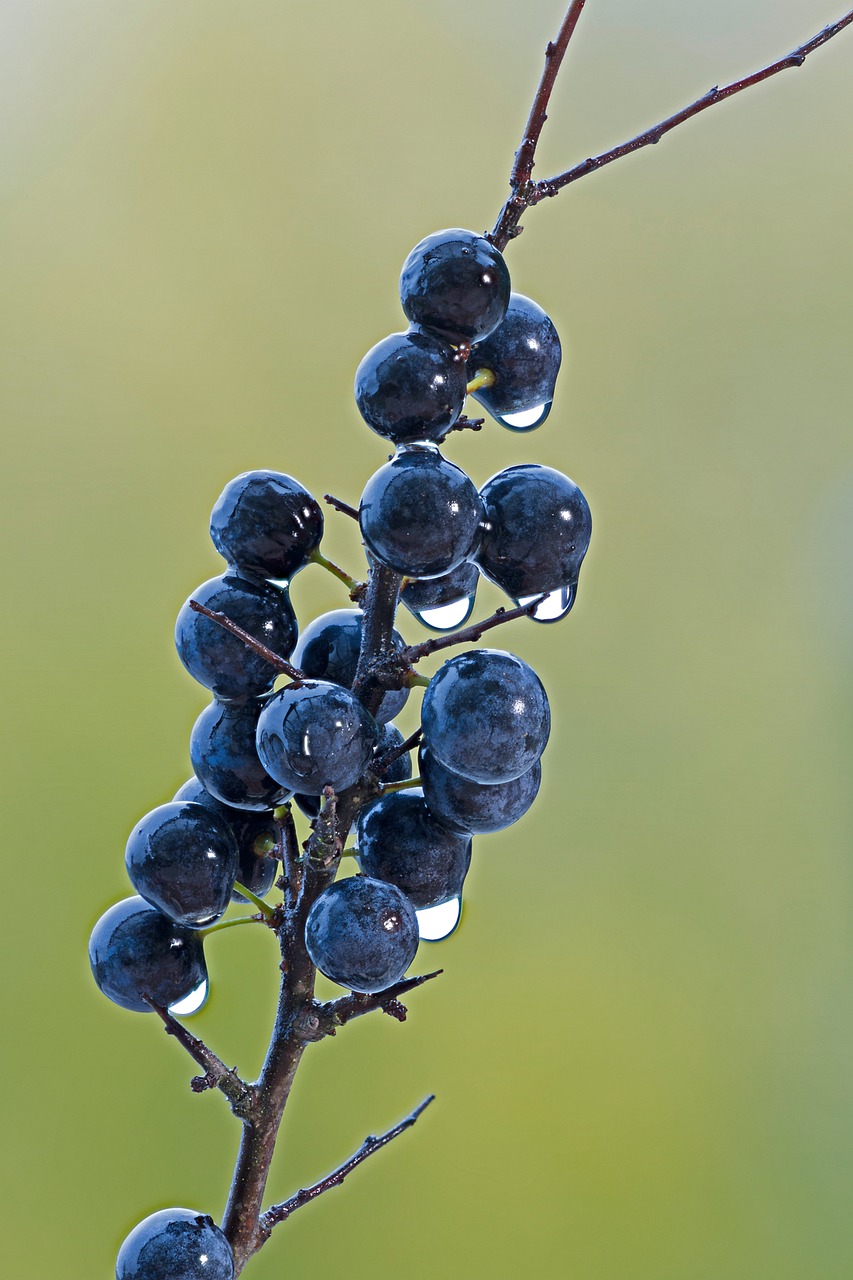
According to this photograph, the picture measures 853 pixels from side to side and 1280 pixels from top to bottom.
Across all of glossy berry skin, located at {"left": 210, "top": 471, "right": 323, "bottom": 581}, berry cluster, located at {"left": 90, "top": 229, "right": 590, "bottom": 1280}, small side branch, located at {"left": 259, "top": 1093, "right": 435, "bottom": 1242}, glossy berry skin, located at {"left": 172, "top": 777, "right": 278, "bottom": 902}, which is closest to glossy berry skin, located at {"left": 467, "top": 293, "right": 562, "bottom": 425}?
berry cluster, located at {"left": 90, "top": 229, "right": 590, "bottom": 1280}

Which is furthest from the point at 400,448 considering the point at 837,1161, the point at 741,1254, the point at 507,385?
the point at 837,1161

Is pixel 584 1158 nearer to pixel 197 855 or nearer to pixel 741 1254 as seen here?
pixel 741 1254

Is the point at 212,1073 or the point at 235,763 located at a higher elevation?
the point at 235,763

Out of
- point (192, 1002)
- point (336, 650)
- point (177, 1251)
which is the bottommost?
point (177, 1251)

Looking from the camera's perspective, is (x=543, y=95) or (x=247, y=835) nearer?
(x=543, y=95)

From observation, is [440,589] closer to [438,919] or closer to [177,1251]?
[438,919]

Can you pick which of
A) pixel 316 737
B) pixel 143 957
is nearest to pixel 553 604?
pixel 316 737
